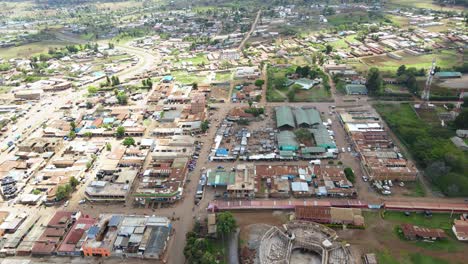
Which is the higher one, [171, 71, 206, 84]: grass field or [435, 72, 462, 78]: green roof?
[435, 72, 462, 78]: green roof

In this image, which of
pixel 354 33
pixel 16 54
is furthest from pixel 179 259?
pixel 16 54

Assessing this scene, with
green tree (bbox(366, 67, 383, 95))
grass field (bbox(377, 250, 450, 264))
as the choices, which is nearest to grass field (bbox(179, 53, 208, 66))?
green tree (bbox(366, 67, 383, 95))

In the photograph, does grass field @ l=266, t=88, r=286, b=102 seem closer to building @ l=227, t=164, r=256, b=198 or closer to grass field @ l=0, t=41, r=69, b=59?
building @ l=227, t=164, r=256, b=198

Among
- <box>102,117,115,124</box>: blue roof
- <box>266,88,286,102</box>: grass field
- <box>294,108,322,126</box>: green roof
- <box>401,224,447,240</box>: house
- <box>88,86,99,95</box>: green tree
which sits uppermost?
<box>88,86,99,95</box>: green tree

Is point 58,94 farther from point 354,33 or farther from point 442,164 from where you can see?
point 354,33

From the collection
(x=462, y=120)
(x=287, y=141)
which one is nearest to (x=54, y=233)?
(x=287, y=141)

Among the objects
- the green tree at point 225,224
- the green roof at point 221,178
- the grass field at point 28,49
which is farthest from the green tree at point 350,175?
the grass field at point 28,49

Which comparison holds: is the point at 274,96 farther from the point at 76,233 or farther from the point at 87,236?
the point at 76,233
